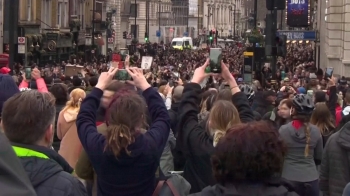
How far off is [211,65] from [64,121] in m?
2.27

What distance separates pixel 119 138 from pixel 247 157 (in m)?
1.65

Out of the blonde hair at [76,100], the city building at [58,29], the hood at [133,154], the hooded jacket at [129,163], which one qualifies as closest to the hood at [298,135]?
the blonde hair at [76,100]

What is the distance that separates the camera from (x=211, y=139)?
6.22 m

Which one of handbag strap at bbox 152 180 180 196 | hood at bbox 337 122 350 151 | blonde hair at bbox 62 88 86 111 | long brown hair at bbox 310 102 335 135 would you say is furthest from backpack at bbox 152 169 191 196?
long brown hair at bbox 310 102 335 135

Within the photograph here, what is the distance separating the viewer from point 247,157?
3760 millimetres

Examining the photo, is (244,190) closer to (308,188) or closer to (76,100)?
(308,188)

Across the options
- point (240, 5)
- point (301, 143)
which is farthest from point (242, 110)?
point (240, 5)

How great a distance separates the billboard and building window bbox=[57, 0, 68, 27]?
1666 centimetres

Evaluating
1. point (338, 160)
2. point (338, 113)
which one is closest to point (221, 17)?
point (338, 113)

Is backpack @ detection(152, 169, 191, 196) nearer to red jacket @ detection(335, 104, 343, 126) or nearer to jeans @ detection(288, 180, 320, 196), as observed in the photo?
jeans @ detection(288, 180, 320, 196)

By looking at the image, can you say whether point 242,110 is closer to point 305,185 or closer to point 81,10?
point 305,185

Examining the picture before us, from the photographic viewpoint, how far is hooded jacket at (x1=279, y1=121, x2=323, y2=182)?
7.86 meters

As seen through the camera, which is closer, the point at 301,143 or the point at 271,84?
the point at 301,143

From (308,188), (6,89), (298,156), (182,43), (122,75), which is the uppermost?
(182,43)
